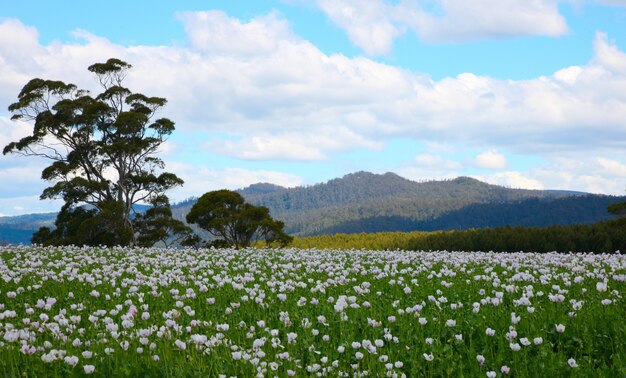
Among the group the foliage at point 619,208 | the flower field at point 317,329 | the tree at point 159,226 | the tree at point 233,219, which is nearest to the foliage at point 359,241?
the tree at point 233,219

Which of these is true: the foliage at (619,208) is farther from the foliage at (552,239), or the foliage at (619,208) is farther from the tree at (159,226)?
the tree at (159,226)

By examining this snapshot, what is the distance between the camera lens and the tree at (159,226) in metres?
39.4

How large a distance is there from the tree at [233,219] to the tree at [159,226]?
1.87 meters

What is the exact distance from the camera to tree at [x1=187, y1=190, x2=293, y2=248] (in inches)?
1470

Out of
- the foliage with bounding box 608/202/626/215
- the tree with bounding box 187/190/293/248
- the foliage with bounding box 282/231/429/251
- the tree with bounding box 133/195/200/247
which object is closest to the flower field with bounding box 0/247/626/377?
the foliage with bounding box 608/202/626/215

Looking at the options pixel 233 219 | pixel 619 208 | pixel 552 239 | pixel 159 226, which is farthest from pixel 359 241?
pixel 619 208

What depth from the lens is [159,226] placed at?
3981cm

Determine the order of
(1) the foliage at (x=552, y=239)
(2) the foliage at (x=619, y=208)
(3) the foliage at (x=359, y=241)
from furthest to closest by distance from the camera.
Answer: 1. (3) the foliage at (x=359, y=241)
2. (2) the foliage at (x=619, y=208)
3. (1) the foliage at (x=552, y=239)

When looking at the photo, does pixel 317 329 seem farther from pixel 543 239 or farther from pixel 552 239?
pixel 552 239

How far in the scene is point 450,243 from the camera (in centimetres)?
3597

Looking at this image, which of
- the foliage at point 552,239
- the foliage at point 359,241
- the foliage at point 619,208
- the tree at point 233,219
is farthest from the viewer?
the foliage at point 359,241

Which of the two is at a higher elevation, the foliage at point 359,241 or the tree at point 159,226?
the tree at point 159,226

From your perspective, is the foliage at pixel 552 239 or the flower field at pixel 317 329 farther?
the foliage at pixel 552 239

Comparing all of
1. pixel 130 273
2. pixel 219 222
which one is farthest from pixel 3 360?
pixel 219 222
